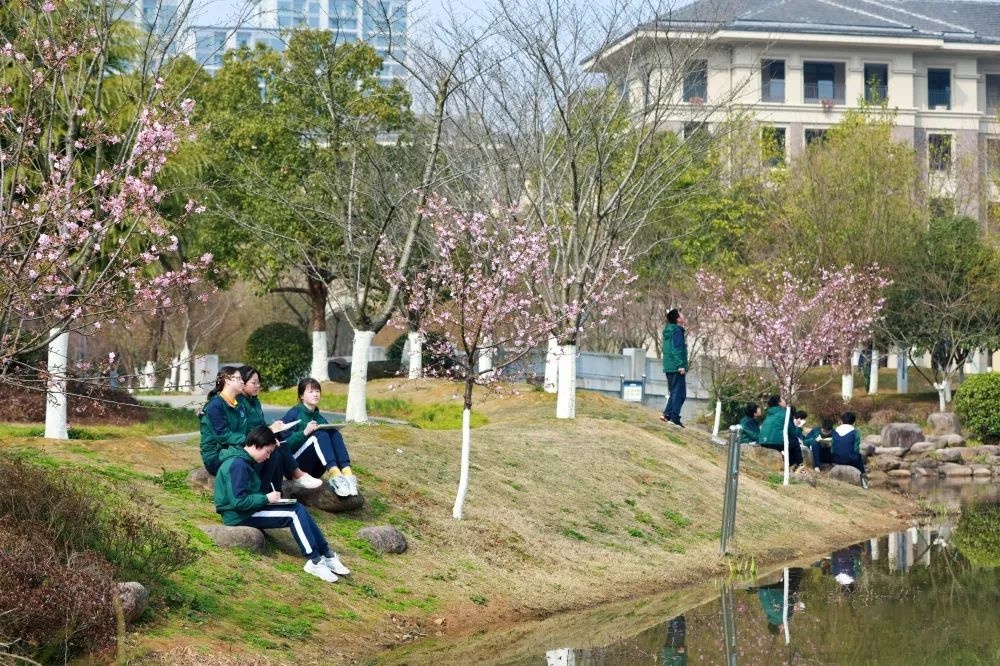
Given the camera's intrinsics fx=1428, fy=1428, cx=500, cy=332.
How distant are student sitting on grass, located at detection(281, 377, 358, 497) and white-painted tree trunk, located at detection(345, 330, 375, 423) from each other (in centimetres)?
518

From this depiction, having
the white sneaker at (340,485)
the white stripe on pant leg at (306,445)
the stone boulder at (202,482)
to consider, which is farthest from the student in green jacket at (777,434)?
the stone boulder at (202,482)

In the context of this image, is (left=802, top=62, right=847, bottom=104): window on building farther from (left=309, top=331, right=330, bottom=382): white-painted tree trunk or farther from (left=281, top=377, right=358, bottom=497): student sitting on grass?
(left=281, top=377, right=358, bottom=497): student sitting on grass

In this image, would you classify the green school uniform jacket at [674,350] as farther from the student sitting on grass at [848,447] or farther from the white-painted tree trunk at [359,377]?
the white-painted tree trunk at [359,377]

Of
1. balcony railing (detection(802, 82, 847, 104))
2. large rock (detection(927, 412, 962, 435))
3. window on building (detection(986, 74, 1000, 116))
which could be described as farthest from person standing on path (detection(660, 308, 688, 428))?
window on building (detection(986, 74, 1000, 116))

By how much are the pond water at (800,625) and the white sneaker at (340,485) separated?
2541 mm

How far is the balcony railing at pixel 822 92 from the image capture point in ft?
225

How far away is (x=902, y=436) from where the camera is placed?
37.0 m

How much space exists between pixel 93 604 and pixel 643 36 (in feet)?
62.8

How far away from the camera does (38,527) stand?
439 inches

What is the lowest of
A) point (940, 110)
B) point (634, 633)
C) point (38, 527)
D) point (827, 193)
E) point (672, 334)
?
point (634, 633)

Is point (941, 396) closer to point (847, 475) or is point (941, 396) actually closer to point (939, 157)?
point (847, 475)

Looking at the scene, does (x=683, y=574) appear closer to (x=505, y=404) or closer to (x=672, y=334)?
(x=672, y=334)

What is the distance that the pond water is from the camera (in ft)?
41.0

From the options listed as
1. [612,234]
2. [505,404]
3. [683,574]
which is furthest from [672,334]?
[683,574]
